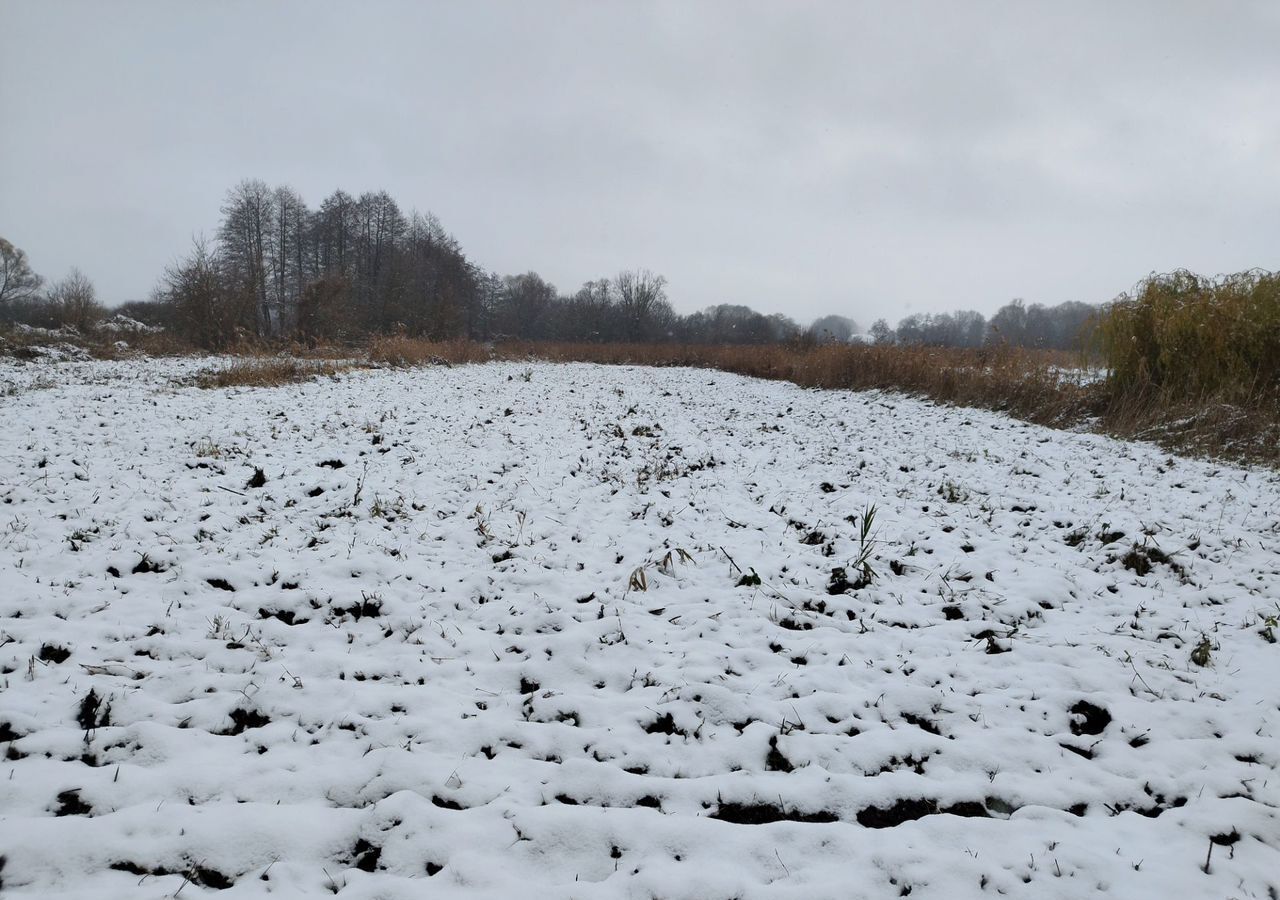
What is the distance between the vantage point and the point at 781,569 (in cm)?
434

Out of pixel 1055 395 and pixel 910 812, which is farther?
pixel 1055 395

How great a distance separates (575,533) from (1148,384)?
35.6 feet

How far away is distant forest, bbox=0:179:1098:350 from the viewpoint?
73.6ft

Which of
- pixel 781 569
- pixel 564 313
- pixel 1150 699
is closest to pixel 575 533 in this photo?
pixel 781 569

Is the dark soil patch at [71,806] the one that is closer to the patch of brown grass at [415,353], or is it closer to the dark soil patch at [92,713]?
the dark soil patch at [92,713]

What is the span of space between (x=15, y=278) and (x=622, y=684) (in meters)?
53.8

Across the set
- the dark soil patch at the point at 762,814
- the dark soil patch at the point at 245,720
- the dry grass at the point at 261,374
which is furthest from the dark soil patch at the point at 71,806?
the dry grass at the point at 261,374

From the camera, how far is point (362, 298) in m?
43.4

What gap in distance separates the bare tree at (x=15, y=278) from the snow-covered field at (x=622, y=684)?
4471 cm

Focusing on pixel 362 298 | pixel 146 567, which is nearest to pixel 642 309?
pixel 362 298

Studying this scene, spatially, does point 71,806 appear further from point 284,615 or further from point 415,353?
point 415,353

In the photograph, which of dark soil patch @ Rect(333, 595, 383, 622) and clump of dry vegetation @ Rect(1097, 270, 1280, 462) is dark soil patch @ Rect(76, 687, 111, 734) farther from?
clump of dry vegetation @ Rect(1097, 270, 1280, 462)

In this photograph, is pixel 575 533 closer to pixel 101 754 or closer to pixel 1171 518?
pixel 101 754

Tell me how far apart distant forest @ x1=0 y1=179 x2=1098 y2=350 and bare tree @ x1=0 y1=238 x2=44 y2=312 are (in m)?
0.10
